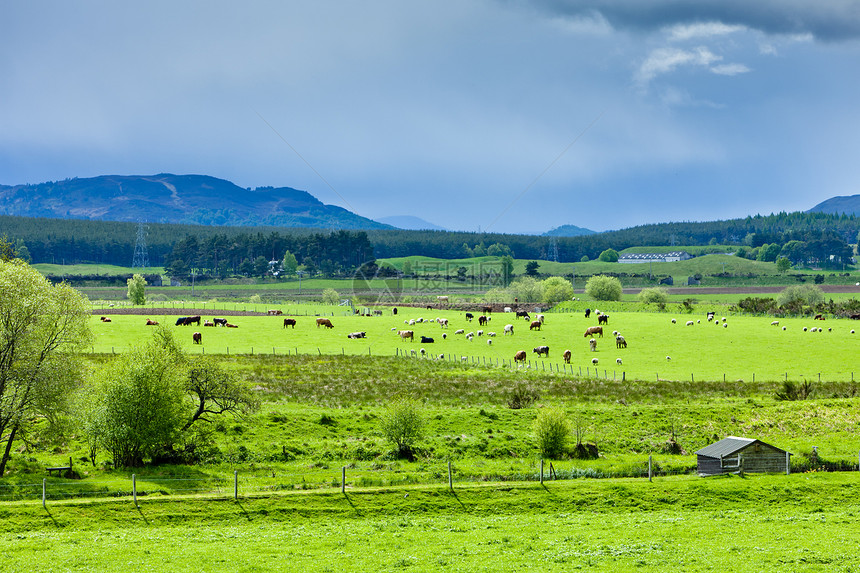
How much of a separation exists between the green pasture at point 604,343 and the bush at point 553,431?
60.8ft

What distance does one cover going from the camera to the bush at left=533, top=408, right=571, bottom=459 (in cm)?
3756

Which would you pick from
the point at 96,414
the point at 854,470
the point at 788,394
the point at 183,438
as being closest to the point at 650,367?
the point at 788,394

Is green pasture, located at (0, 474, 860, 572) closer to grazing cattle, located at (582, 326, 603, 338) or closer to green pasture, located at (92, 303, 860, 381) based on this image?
green pasture, located at (92, 303, 860, 381)

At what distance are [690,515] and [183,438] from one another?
2650 cm

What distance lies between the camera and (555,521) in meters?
27.0

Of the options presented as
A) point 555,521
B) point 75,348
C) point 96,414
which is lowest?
point 555,521

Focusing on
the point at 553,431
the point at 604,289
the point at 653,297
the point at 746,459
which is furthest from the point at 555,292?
the point at 746,459

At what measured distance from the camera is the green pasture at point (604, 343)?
57312 millimetres

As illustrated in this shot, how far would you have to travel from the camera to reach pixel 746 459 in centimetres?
3256

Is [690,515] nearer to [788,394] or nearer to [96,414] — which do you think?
[788,394]

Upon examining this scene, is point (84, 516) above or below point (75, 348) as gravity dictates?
below

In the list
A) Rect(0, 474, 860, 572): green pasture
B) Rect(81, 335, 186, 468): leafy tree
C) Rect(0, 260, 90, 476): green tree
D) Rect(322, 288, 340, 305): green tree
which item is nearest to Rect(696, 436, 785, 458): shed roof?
Rect(0, 474, 860, 572): green pasture

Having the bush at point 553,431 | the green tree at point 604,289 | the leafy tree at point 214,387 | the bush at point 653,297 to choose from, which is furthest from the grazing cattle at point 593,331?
the green tree at point 604,289

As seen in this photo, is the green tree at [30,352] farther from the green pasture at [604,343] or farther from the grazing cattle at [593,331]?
the grazing cattle at [593,331]
